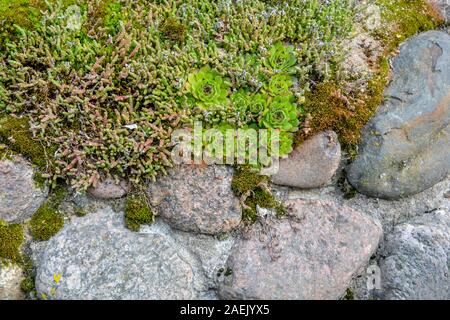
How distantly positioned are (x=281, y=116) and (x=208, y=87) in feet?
1.98

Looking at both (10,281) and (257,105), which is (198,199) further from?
(10,281)

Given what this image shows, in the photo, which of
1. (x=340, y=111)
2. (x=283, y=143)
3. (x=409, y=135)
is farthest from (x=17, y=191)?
(x=409, y=135)

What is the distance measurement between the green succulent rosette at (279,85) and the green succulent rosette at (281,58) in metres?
0.07

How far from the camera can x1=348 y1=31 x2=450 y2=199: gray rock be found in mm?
3922

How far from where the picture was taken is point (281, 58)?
4.00 metres

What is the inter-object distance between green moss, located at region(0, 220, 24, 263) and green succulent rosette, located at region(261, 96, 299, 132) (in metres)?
2.01

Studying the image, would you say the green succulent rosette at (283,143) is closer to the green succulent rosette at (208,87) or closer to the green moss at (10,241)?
the green succulent rosette at (208,87)

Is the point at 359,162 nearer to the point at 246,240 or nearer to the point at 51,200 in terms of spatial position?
the point at 246,240

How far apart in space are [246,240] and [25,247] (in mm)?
1657

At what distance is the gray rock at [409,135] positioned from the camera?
3.92 meters

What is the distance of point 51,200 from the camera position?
12.6ft

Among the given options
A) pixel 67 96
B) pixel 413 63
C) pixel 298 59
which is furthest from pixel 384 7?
pixel 67 96

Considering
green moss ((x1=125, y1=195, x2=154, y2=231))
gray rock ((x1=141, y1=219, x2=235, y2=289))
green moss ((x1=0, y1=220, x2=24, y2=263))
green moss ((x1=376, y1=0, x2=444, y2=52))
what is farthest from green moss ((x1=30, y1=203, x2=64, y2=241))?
green moss ((x1=376, y1=0, x2=444, y2=52))

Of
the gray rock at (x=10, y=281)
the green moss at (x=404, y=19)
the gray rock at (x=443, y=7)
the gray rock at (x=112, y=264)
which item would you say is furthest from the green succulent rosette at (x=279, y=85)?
the gray rock at (x=10, y=281)
